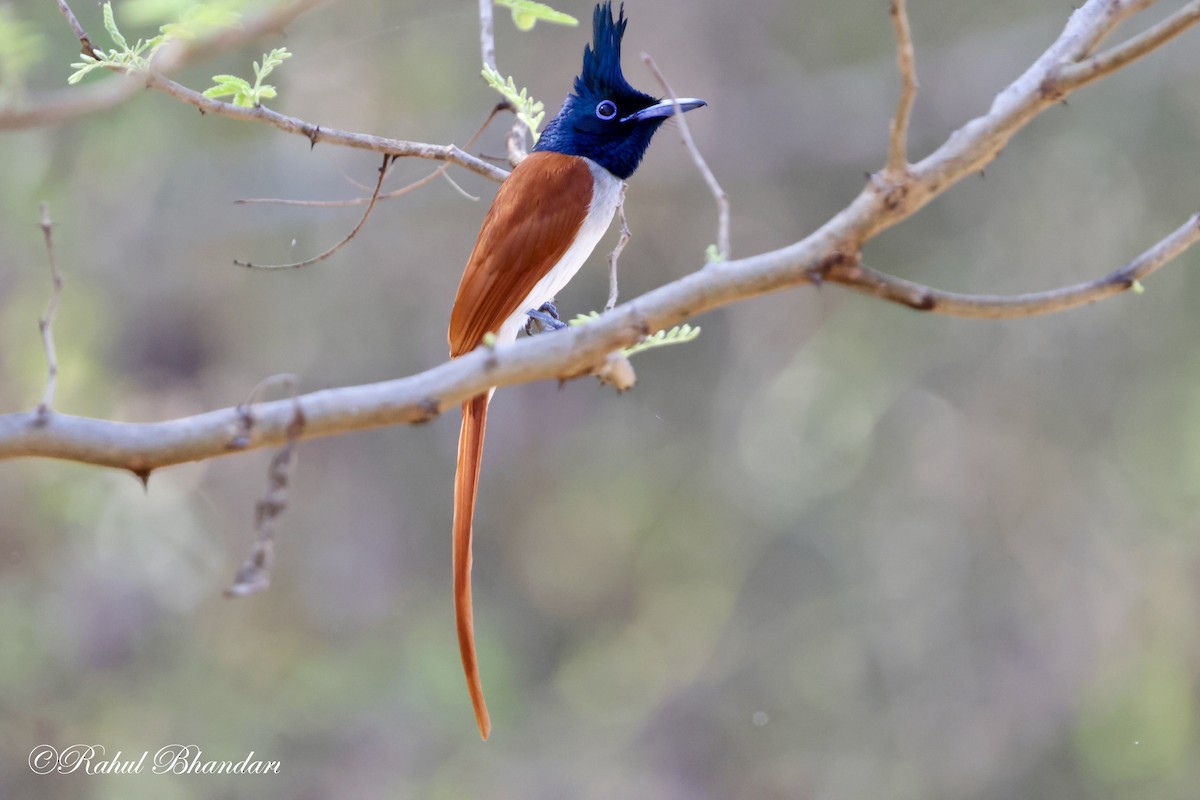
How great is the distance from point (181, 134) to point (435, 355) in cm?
191

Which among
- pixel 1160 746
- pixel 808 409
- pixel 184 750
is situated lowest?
pixel 184 750

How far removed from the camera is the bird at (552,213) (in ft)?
8.72

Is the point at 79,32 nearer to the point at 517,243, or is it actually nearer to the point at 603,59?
the point at 517,243

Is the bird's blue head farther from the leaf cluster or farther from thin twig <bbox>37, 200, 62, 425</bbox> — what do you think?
thin twig <bbox>37, 200, 62, 425</bbox>

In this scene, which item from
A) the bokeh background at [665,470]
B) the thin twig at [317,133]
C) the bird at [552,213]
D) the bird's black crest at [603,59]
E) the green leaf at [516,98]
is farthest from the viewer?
A: the bokeh background at [665,470]

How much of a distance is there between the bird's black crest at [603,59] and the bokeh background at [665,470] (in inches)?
147

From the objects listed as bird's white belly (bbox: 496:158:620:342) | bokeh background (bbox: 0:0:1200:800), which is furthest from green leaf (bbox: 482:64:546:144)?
bokeh background (bbox: 0:0:1200:800)

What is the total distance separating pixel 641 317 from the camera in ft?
4.91

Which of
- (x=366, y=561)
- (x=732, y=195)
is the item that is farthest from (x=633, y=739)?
(x=732, y=195)

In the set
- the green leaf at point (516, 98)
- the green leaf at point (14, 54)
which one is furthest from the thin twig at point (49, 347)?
the green leaf at point (516, 98)

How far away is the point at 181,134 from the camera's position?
7.30 m

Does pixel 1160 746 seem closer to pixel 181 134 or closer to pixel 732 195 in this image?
pixel 732 195

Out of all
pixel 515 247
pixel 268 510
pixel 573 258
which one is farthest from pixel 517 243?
pixel 268 510

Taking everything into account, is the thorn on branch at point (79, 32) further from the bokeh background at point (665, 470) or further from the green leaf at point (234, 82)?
the bokeh background at point (665, 470)
